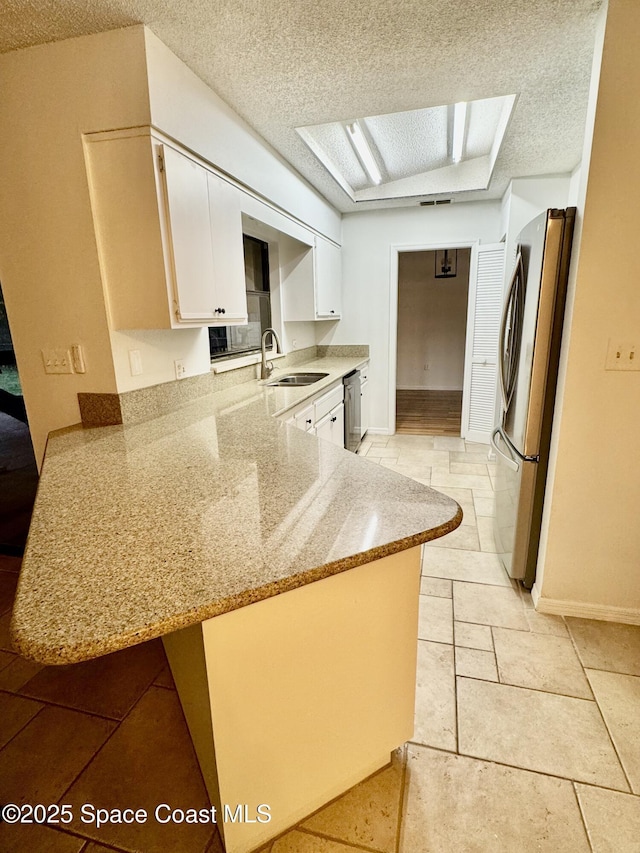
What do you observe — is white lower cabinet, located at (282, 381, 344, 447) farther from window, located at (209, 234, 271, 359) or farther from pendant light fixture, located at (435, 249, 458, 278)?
pendant light fixture, located at (435, 249, 458, 278)

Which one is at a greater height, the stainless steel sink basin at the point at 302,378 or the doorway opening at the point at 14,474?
the stainless steel sink basin at the point at 302,378

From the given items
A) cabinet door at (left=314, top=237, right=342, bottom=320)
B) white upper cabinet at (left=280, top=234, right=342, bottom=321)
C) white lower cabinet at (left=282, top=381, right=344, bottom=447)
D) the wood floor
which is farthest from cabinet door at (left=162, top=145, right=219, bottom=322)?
the wood floor

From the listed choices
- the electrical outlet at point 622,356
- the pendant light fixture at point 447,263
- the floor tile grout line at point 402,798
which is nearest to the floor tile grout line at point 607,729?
the floor tile grout line at point 402,798

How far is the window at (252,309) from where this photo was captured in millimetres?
3117

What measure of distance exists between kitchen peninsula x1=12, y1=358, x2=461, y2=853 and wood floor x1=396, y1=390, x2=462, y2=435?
4.12m

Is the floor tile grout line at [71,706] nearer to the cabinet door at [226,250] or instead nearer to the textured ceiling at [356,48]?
the cabinet door at [226,250]

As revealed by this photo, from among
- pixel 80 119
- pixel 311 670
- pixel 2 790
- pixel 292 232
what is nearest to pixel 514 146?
pixel 292 232

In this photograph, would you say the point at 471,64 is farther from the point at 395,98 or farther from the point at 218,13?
the point at 218,13

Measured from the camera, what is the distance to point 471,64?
2.02 meters

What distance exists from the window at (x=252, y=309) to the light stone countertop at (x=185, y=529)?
1457 mm

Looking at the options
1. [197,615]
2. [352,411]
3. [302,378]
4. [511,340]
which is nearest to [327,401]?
[302,378]

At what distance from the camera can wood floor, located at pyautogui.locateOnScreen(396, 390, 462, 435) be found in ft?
17.8

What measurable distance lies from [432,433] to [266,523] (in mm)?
4418

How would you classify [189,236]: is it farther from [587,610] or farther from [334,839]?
[587,610]
